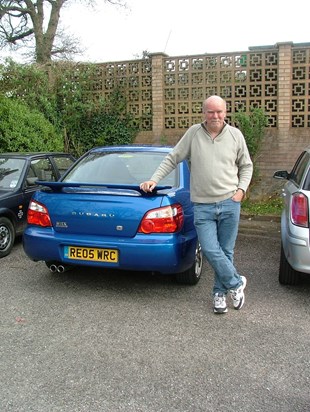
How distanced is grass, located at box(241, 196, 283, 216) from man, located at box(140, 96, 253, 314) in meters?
4.39

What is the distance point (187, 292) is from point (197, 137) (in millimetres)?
1608

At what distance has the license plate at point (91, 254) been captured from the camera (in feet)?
12.9

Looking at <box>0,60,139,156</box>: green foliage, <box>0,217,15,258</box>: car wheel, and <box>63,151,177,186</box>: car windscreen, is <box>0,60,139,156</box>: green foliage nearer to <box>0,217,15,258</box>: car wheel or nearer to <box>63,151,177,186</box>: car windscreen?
<box>0,217,15,258</box>: car wheel

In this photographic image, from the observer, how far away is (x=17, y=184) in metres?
5.95

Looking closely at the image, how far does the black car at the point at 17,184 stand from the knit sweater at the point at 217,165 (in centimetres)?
287

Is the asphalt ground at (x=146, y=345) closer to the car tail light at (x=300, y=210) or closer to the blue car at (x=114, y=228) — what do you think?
the blue car at (x=114, y=228)

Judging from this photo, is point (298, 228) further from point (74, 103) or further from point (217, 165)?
point (74, 103)

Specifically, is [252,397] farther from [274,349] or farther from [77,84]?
[77,84]

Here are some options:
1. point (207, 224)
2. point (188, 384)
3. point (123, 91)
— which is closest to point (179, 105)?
point (123, 91)

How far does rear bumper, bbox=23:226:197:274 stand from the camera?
3.84 meters

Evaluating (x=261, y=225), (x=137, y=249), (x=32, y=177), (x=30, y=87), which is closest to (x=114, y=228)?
(x=137, y=249)

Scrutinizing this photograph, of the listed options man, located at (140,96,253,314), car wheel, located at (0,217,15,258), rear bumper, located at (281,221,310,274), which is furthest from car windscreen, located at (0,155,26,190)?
rear bumper, located at (281,221,310,274)

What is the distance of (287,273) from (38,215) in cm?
261

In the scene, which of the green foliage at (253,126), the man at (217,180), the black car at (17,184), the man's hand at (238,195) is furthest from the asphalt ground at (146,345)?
the green foliage at (253,126)
